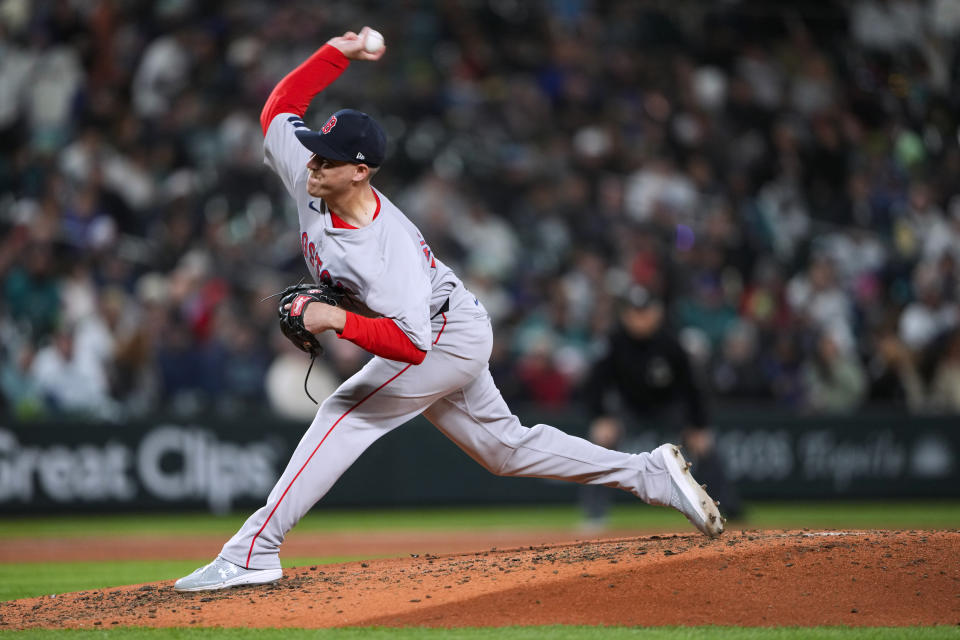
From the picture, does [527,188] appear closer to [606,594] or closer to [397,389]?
[397,389]

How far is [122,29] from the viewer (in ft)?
45.4

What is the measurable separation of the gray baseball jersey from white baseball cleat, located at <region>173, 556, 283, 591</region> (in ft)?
0.12

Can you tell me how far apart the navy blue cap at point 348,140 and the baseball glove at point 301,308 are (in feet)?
1.86

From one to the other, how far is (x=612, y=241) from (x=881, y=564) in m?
8.86

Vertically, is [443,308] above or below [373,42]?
below

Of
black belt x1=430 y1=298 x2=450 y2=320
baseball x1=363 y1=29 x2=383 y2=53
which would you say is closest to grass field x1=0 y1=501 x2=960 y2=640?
black belt x1=430 y1=298 x2=450 y2=320

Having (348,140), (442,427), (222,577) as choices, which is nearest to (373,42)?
(348,140)

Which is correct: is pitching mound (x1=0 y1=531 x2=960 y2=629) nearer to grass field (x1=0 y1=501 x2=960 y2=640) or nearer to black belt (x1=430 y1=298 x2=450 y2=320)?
grass field (x1=0 y1=501 x2=960 y2=640)

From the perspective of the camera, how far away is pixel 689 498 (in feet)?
18.5

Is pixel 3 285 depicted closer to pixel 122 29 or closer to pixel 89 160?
pixel 89 160

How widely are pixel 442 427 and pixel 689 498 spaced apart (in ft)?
4.04

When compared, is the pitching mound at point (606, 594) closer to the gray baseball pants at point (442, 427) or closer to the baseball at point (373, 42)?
the gray baseball pants at point (442, 427)

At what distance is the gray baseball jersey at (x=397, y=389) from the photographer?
493 centimetres

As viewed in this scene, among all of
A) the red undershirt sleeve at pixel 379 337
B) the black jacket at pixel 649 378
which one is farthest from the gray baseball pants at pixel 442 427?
the black jacket at pixel 649 378
